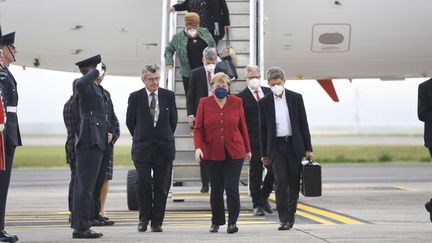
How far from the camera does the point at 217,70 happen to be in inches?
541

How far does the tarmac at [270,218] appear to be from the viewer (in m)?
10.5

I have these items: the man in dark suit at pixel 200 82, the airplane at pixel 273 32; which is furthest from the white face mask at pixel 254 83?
the airplane at pixel 273 32

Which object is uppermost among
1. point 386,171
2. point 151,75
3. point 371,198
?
point 151,75

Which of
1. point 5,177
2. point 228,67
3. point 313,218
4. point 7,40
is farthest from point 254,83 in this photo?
point 5,177

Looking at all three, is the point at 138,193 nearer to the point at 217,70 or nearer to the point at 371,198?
the point at 217,70

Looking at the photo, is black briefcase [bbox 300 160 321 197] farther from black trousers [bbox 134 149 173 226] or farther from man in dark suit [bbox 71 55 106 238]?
man in dark suit [bbox 71 55 106 238]

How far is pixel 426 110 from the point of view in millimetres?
11398

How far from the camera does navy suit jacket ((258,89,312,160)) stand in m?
11.6

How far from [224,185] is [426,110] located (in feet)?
7.94

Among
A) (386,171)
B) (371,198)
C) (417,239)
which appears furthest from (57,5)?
(386,171)

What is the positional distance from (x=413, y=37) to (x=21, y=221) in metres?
9.61

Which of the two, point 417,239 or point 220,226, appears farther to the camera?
point 220,226

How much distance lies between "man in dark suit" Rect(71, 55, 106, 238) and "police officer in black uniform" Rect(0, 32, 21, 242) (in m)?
0.73

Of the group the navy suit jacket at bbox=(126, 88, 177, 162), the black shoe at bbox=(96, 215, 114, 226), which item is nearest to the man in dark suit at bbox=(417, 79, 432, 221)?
the navy suit jacket at bbox=(126, 88, 177, 162)
